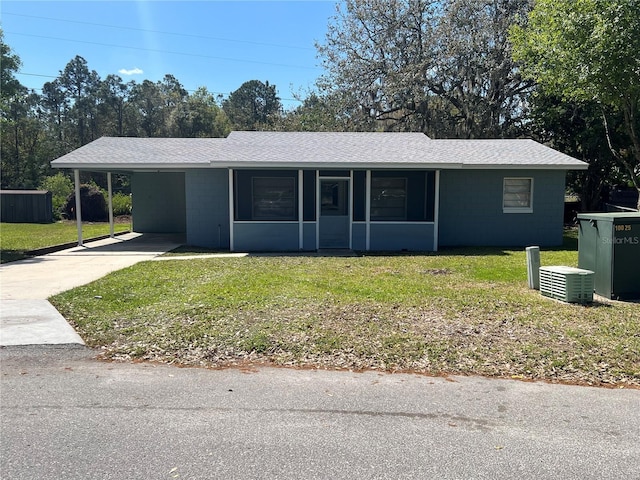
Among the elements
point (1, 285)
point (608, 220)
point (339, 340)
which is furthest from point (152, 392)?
point (608, 220)

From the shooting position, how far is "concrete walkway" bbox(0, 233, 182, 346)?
571 cm

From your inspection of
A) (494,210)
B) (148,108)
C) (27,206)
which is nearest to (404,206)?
(494,210)

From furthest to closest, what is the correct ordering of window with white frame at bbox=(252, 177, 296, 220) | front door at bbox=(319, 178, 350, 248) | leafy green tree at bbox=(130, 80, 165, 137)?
1. leafy green tree at bbox=(130, 80, 165, 137)
2. front door at bbox=(319, 178, 350, 248)
3. window with white frame at bbox=(252, 177, 296, 220)

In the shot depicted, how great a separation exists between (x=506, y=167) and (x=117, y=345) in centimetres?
1201

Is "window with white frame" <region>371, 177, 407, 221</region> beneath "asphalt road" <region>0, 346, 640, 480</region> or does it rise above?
above

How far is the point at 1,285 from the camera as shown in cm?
844

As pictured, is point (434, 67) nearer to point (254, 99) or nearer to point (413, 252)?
point (413, 252)

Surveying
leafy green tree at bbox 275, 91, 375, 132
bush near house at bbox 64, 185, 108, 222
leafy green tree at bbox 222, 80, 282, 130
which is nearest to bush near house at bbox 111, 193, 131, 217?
bush near house at bbox 64, 185, 108, 222

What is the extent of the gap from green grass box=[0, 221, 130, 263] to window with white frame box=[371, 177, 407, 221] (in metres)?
9.46

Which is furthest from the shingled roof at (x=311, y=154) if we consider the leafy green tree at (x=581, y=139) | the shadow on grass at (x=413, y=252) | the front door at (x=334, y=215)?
the leafy green tree at (x=581, y=139)

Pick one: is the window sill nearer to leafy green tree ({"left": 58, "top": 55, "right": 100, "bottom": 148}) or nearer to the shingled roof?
the shingled roof

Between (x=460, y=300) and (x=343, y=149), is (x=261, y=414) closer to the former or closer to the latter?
(x=460, y=300)

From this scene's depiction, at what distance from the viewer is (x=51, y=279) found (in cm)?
908

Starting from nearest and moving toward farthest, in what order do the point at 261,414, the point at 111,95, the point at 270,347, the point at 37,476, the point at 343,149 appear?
the point at 37,476 < the point at 261,414 < the point at 270,347 < the point at 343,149 < the point at 111,95
